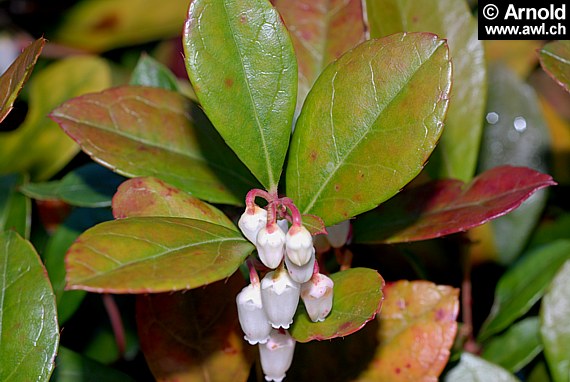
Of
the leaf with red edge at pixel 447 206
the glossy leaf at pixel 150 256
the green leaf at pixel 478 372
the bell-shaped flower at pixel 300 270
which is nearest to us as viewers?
the glossy leaf at pixel 150 256

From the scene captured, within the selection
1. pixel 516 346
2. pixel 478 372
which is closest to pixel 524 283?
pixel 516 346

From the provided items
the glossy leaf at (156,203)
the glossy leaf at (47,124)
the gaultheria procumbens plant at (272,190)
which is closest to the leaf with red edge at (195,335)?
the gaultheria procumbens plant at (272,190)

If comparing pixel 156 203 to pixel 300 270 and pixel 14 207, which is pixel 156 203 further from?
pixel 14 207

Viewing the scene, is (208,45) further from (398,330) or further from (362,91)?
(398,330)

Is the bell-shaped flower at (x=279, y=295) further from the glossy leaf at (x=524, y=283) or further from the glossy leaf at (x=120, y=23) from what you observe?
the glossy leaf at (x=120, y=23)

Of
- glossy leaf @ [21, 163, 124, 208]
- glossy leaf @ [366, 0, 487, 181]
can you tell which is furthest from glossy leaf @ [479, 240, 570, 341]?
glossy leaf @ [21, 163, 124, 208]

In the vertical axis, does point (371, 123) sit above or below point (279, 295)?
above

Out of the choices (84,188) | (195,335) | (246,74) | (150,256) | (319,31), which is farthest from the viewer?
(84,188)
